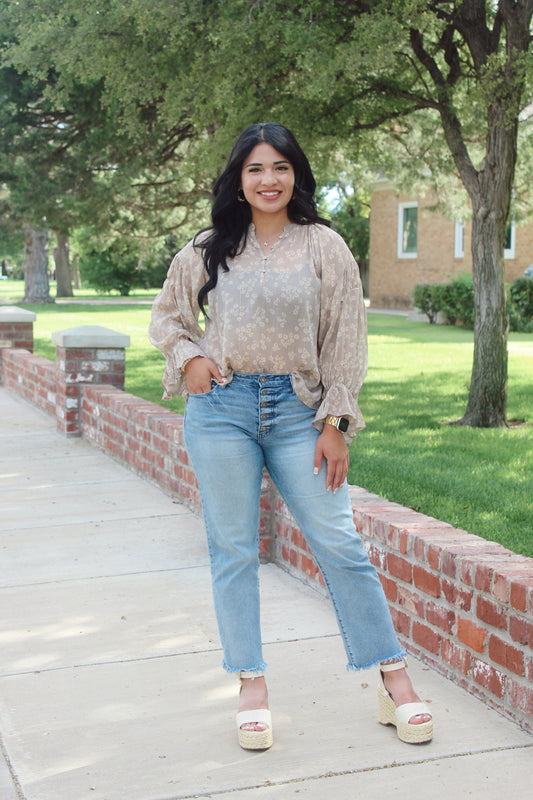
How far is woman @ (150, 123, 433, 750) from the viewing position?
9.89 feet

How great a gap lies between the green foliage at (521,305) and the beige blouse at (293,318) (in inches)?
695

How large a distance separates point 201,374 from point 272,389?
0.22m

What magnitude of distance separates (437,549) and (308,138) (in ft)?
22.8

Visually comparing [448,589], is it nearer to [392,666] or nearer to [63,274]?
[392,666]

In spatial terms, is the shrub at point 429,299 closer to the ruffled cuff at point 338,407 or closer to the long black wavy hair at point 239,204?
the long black wavy hair at point 239,204

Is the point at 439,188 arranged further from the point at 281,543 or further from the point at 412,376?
the point at 281,543

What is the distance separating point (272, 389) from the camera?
3.03 meters

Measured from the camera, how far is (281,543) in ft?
16.5

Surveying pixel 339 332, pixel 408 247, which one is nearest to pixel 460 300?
pixel 408 247

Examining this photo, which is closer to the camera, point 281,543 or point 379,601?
point 379,601

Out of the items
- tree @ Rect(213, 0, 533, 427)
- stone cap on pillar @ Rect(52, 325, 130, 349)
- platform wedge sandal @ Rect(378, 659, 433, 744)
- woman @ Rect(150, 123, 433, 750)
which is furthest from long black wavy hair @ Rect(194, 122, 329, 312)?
stone cap on pillar @ Rect(52, 325, 130, 349)

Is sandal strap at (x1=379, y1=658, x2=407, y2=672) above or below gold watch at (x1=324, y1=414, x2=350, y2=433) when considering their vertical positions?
below

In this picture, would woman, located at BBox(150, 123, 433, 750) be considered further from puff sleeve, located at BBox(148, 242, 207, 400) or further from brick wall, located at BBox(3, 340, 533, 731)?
brick wall, located at BBox(3, 340, 533, 731)

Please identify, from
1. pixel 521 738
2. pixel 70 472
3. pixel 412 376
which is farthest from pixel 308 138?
pixel 521 738
